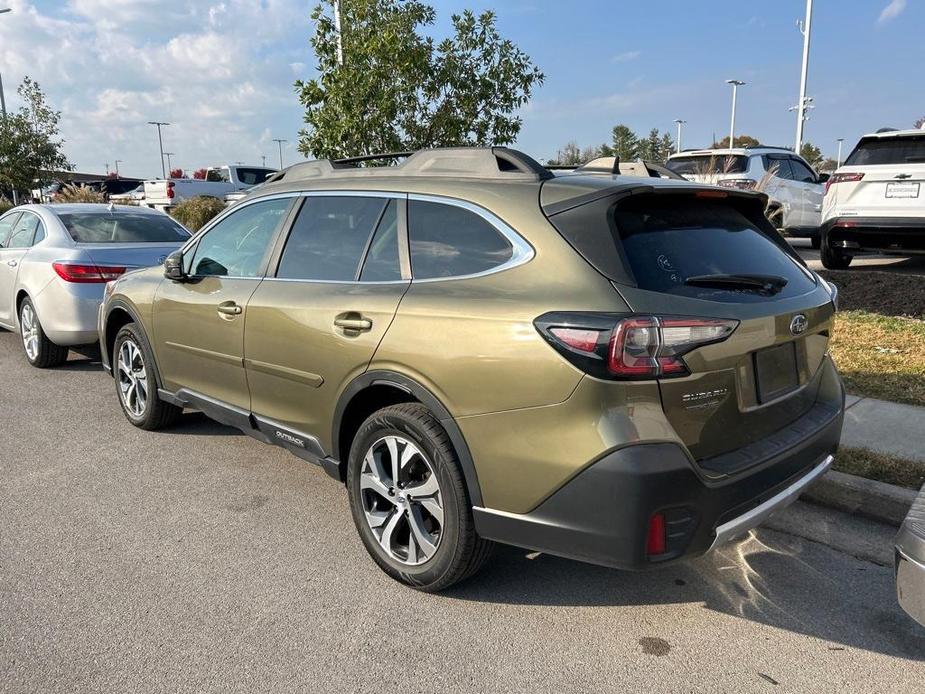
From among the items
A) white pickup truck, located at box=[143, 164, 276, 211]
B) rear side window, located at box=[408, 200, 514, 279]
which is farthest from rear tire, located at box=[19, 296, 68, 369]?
white pickup truck, located at box=[143, 164, 276, 211]

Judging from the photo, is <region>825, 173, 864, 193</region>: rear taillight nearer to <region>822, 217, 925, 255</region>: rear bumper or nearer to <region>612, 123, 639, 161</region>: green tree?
<region>822, 217, 925, 255</region>: rear bumper

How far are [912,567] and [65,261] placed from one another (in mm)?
6841

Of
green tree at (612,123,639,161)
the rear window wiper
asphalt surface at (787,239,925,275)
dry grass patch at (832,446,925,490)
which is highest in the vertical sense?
green tree at (612,123,639,161)

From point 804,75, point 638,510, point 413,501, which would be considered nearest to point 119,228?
point 413,501

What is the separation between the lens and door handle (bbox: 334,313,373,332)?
10.5ft

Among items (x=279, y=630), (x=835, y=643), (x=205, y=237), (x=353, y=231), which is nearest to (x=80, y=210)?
(x=205, y=237)

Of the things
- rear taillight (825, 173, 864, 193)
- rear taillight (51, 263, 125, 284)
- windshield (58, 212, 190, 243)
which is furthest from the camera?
A: rear taillight (825, 173, 864, 193)

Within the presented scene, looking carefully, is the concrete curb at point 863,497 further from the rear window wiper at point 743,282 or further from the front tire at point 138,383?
the front tire at point 138,383

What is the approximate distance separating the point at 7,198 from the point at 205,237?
24405mm

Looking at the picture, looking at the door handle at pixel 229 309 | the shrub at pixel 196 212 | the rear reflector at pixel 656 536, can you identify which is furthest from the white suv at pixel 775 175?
A: the rear reflector at pixel 656 536

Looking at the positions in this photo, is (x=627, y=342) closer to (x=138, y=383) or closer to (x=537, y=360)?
(x=537, y=360)

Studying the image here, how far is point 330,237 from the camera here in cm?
370

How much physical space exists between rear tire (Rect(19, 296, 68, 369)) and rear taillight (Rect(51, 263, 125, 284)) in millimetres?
590

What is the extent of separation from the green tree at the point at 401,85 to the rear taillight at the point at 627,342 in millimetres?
6395
